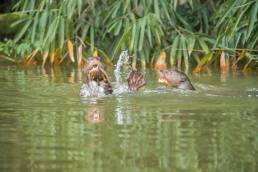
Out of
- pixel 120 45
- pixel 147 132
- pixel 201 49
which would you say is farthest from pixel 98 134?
pixel 201 49

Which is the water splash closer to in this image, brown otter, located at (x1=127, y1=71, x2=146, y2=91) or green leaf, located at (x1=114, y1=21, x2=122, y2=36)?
green leaf, located at (x1=114, y1=21, x2=122, y2=36)

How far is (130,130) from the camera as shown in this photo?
5.63 meters

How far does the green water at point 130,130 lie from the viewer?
4.53 m

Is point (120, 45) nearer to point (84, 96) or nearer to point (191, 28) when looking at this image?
point (191, 28)

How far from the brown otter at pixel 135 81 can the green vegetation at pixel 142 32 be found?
2439 mm

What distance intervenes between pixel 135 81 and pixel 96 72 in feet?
2.05

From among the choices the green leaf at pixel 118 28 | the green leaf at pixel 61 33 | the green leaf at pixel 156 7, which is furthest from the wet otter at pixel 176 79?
the green leaf at pixel 61 33

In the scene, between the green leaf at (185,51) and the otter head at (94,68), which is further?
the green leaf at (185,51)

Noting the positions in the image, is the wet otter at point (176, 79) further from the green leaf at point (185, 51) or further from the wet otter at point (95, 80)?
the green leaf at point (185, 51)

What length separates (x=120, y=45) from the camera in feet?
35.9

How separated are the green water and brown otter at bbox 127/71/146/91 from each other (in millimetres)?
92

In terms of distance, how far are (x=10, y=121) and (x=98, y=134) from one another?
3.17 ft

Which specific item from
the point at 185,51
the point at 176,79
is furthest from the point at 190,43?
the point at 176,79

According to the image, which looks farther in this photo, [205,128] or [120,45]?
[120,45]
